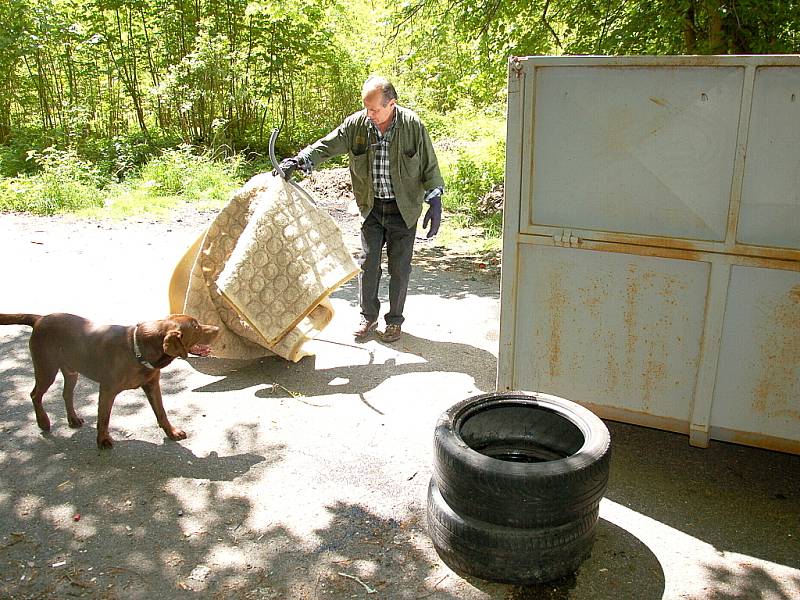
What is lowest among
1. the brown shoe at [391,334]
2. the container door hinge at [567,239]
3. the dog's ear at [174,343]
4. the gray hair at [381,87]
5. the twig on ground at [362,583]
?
the twig on ground at [362,583]

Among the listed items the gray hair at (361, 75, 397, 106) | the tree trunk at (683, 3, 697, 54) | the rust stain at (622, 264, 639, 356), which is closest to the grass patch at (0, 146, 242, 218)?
the gray hair at (361, 75, 397, 106)

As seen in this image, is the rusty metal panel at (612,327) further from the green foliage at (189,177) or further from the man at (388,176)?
the green foliage at (189,177)

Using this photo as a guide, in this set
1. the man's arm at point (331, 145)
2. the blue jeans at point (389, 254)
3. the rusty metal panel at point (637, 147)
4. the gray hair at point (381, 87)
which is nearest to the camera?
the rusty metal panel at point (637, 147)

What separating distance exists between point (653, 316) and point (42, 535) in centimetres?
337

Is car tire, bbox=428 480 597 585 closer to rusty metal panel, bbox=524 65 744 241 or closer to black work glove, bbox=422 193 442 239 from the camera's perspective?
rusty metal panel, bbox=524 65 744 241

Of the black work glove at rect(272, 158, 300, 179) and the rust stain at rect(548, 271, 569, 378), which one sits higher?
the black work glove at rect(272, 158, 300, 179)

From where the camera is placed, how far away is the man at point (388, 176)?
20.1 feet

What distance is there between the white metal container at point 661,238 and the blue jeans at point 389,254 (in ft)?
7.44

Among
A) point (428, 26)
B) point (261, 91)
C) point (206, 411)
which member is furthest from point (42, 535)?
point (261, 91)

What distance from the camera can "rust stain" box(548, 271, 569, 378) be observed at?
4.16 m

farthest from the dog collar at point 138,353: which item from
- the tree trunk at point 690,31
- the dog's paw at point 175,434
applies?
the tree trunk at point 690,31

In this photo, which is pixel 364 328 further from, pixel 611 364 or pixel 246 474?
pixel 611 364

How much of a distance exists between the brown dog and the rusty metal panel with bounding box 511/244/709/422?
1902 millimetres

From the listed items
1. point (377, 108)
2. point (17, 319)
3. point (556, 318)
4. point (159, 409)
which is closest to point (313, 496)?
point (159, 409)
